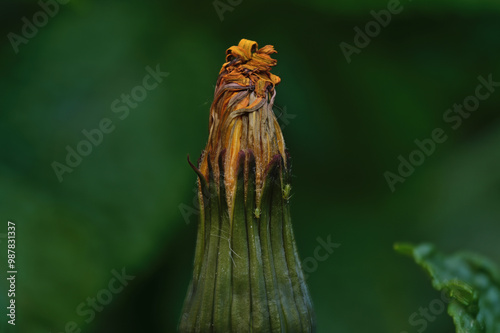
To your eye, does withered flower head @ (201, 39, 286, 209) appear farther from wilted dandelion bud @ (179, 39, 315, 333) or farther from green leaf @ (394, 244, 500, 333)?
green leaf @ (394, 244, 500, 333)

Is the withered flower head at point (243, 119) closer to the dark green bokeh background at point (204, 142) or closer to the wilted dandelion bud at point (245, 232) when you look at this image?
the wilted dandelion bud at point (245, 232)

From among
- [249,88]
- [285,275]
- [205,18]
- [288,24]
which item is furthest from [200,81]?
[285,275]

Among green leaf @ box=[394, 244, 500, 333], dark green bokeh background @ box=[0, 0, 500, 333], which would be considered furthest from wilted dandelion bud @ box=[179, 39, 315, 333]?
dark green bokeh background @ box=[0, 0, 500, 333]

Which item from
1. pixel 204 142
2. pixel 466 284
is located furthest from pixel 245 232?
pixel 204 142

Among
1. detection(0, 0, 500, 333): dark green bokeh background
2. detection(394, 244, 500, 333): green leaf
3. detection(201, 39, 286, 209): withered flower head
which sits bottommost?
detection(394, 244, 500, 333): green leaf

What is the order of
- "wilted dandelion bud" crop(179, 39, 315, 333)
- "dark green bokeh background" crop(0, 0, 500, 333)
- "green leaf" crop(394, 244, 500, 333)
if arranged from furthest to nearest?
"dark green bokeh background" crop(0, 0, 500, 333) → "green leaf" crop(394, 244, 500, 333) → "wilted dandelion bud" crop(179, 39, 315, 333)
